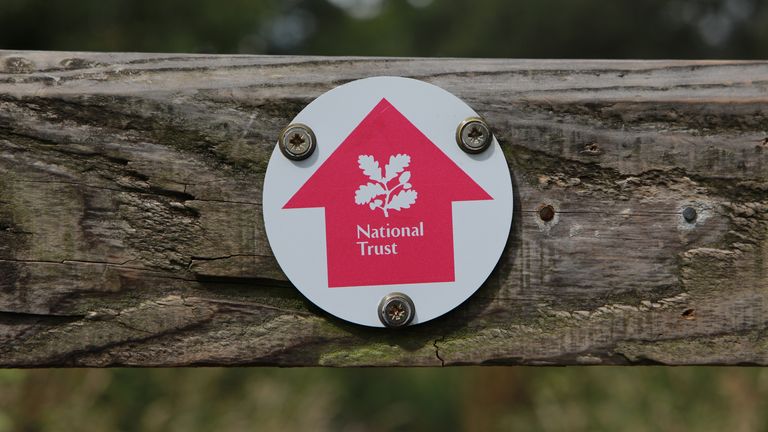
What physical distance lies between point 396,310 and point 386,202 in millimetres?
147

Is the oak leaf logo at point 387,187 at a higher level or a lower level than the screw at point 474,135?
lower

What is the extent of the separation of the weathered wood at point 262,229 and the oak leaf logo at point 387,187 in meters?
0.12

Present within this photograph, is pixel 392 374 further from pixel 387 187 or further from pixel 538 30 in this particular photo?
pixel 387 187

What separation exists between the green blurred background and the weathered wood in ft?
5.30

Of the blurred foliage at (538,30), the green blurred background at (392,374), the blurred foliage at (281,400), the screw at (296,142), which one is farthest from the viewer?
the blurred foliage at (538,30)

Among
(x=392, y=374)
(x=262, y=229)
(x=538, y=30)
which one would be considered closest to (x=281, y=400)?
(x=262, y=229)

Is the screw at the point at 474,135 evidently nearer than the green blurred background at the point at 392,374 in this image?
Yes

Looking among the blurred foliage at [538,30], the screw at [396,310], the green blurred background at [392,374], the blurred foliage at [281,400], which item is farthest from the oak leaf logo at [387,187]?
the blurred foliage at [538,30]

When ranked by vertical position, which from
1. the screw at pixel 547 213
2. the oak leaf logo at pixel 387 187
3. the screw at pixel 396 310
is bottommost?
the screw at pixel 396 310

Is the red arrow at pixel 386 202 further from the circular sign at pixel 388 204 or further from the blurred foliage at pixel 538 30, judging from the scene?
the blurred foliage at pixel 538 30

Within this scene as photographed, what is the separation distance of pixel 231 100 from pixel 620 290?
23.5 inches

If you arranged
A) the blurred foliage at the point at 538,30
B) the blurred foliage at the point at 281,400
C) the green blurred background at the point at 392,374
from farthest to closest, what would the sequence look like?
the blurred foliage at the point at 538,30 → the green blurred background at the point at 392,374 → the blurred foliage at the point at 281,400

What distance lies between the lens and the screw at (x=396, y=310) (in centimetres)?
120

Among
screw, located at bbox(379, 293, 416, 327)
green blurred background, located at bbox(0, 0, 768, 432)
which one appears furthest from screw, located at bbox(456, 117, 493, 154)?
green blurred background, located at bbox(0, 0, 768, 432)
